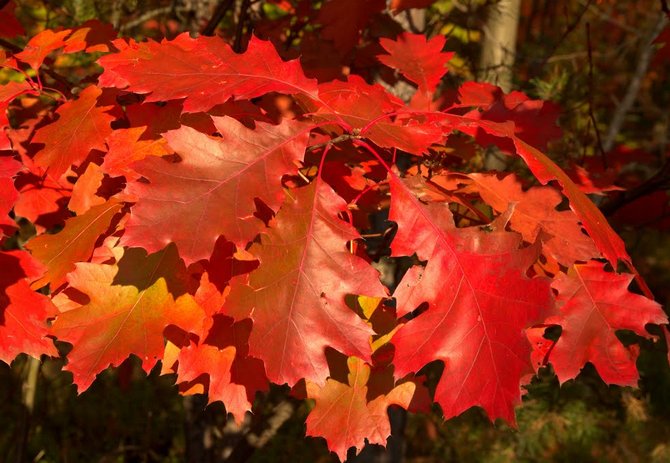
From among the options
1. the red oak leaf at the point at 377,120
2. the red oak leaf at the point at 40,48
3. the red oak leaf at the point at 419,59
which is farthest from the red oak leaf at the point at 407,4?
the red oak leaf at the point at 40,48

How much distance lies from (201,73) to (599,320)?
0.67 m

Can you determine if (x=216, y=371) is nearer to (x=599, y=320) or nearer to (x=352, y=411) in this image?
(x=352, y=411)

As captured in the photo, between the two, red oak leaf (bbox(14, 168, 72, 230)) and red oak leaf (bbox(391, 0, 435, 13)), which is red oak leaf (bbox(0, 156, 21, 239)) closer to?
red oak leaf (bbox(14, 168, 72, 230))

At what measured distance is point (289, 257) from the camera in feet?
2.97

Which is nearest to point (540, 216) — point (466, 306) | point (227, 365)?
point (466, 306)

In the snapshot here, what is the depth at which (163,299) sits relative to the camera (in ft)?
3.28

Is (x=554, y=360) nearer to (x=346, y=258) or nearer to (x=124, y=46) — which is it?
(x=346, y=258)

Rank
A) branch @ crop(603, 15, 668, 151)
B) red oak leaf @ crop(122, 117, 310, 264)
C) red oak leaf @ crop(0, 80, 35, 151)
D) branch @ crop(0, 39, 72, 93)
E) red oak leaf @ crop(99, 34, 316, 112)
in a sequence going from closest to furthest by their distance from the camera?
red oak leaf @ crop(122, 117, 310, 264), red oak leaf @ crop(99, 34, 316, 112), red oak leaf @ crop(0, 80, 35, 151), branch @ crop(0, 39, 72, 93), branch @ crop(603, 15, 668, 151)

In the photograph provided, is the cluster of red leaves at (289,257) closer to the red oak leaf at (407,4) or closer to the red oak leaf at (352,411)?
the red oak leaf at (352,411)

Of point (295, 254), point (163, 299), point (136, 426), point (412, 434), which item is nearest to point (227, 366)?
point (163, 299)

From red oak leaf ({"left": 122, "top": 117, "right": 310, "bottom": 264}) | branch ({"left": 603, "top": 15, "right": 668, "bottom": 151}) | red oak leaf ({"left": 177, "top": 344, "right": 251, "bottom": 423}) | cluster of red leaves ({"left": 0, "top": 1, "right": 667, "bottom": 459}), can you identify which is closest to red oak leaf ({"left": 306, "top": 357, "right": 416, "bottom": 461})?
cluster of red leaves ({"left": 0, "top": 1, "right": 667, "bottom": 459})

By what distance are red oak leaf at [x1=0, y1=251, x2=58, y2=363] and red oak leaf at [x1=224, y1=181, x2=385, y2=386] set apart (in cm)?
31

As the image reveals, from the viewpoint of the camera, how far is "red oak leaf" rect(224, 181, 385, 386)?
88 centimetres

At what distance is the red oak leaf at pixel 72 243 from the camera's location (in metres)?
1.02
